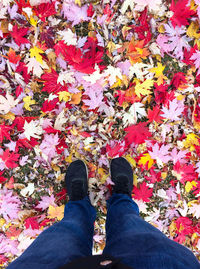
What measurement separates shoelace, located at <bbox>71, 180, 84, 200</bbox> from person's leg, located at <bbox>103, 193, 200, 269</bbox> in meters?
0.41

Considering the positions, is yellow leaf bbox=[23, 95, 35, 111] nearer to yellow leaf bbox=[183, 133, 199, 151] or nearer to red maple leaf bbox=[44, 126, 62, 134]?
red maple leaf bbox=[44, 126, 62, 134]

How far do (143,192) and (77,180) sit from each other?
1.92ft

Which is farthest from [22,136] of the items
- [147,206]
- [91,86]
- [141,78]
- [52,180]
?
[147,206]

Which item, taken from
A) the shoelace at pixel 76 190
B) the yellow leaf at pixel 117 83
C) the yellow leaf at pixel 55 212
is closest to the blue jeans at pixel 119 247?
the shoelace at pixel 76 190

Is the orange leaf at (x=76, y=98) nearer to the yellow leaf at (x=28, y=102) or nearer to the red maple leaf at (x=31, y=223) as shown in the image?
the yellow leaf at (x=28, y=102)

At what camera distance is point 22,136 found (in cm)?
160

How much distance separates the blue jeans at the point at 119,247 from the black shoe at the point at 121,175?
0.24 meters

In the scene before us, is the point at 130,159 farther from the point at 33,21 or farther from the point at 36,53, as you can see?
the point at 33,21

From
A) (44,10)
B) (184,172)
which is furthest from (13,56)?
(184,172)

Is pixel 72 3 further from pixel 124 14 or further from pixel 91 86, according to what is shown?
pixel 91 86

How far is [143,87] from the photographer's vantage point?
5.25ft

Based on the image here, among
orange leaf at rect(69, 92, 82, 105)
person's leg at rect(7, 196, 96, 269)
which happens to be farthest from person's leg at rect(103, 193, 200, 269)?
orange leaf at rect(69, 92, 82, 105)

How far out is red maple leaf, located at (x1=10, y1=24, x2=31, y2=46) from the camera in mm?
1504

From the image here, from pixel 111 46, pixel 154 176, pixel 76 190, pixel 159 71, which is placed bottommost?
pixel 76 190
